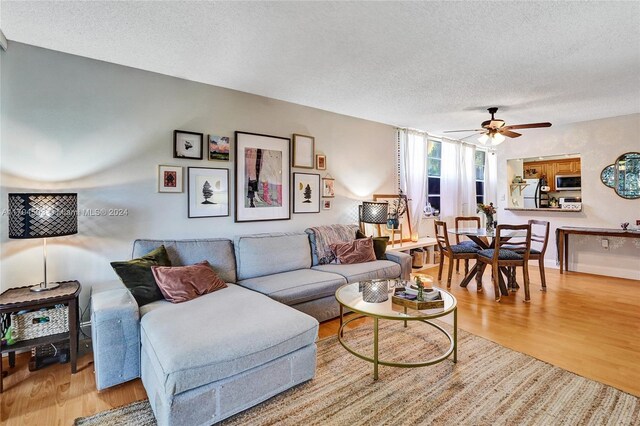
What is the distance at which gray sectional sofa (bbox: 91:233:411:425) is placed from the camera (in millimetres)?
1635

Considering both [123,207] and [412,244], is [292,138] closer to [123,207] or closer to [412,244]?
[123,207]

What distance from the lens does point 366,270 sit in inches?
136

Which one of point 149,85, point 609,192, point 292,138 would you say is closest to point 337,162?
point 292,138

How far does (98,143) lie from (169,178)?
2.02ft

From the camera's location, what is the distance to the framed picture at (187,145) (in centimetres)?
310

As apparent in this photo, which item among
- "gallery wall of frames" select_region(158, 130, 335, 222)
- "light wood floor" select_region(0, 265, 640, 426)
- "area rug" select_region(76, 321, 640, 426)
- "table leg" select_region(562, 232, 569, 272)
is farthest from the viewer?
"table leg" select_region(562, 232, 569, 272)

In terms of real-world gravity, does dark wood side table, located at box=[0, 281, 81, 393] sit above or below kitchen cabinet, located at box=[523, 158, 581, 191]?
below

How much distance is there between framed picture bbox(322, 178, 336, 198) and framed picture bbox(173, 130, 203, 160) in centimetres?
168

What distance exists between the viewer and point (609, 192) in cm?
491

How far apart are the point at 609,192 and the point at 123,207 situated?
6482mm

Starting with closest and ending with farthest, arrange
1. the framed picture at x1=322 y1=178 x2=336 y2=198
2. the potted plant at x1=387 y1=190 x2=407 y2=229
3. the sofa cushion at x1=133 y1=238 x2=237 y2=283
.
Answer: the sofa cushion at x1=133 y1=238 x2=237 y2=283, the framed picture at x1=322 y1=178 x2=336 y2=198, the potted plant at x1=387 y1=190 x2=407 y2=229

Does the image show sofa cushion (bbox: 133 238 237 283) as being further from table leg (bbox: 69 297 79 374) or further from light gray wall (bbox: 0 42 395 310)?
table leg (bbox: 69 297 79 374)

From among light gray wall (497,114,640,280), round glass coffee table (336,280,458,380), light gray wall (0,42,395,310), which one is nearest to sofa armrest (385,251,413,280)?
round glass coffee table (336,280,458,380)

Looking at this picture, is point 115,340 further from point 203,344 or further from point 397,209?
point 397,209
